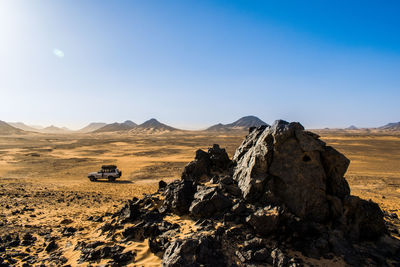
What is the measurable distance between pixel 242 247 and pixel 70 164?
37523 millimetres

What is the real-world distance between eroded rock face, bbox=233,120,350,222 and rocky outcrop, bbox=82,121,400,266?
4 centimetres

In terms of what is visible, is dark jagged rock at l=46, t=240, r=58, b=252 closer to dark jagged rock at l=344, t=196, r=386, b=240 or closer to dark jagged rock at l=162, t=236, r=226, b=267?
dark jagged rock at l=162, t=236, r=226, b=267

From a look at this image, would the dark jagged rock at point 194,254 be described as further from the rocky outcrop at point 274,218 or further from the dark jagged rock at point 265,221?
the dark jagged rock at point 265,221

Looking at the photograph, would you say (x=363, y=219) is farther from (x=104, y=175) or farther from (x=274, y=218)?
(x=104, y=175)

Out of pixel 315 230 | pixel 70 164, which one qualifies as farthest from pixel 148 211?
pixel 70 164

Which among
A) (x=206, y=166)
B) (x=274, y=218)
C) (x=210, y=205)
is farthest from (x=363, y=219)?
(x=206, y=166)

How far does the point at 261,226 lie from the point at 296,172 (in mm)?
2796

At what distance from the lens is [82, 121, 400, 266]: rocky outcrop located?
7434 millimetres

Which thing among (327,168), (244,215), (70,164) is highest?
(327,168)

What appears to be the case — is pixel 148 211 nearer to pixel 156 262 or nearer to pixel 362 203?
pixel 156 262

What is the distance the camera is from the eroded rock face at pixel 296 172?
8867 millimetres

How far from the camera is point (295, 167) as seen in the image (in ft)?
30.5

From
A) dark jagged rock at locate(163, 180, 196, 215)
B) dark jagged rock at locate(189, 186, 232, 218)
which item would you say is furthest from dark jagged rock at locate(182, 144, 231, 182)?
dark jagged rock at locate(189, 186, 232, 218)

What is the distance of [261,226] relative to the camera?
819 centimetres
